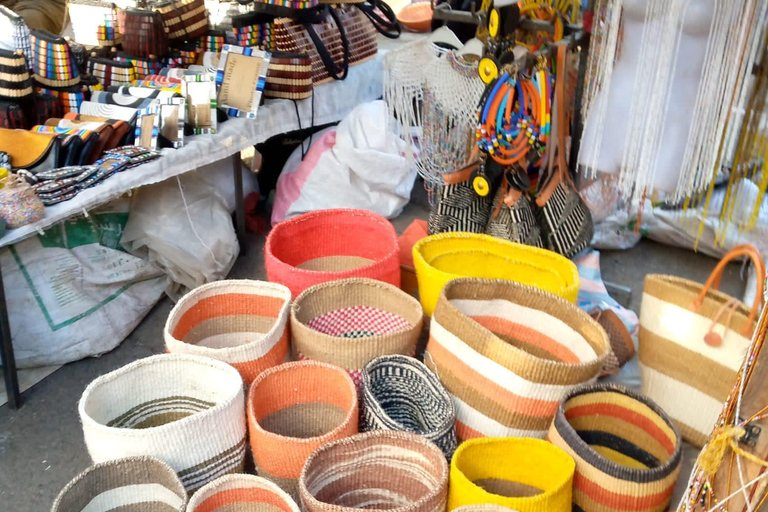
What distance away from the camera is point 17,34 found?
79.2 inches

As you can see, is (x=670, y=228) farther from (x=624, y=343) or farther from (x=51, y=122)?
(x=51, y=122)

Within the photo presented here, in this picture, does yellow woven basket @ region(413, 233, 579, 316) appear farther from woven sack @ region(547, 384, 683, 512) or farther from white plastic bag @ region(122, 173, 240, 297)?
white plastic bag @ region(122, 173, 240, 297)

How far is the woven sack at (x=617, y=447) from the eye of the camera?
36.2 inches

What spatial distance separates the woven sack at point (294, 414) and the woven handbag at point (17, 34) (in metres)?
1.52

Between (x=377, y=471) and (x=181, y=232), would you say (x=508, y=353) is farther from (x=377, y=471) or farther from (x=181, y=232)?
(x=181, y=232)

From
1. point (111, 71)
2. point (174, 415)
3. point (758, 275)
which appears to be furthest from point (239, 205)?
point (758, 275)

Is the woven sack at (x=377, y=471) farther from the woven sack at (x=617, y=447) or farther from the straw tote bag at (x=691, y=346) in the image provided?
the straw tote bag at (x=691, y=346)

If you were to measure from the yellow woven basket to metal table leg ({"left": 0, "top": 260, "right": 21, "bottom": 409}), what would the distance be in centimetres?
100

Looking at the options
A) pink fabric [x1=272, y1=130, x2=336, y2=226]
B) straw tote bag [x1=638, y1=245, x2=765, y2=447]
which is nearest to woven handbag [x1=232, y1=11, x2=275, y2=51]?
pink fabric [x1=272, y1=130, x2=336, y2=226]

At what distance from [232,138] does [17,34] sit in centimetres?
72

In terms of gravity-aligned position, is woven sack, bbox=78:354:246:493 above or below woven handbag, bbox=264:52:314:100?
below

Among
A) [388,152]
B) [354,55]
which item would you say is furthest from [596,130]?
[354,55]

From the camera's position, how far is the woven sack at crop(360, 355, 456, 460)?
1.04 meters

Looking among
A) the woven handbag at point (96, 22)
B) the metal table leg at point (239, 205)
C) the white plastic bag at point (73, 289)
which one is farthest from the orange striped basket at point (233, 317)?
the woven handbag at point (96, 22)
